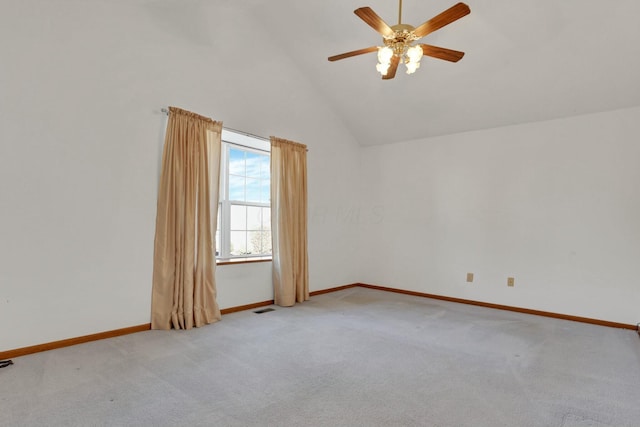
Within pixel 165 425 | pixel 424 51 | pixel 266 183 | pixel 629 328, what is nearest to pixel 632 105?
pixel 629 328

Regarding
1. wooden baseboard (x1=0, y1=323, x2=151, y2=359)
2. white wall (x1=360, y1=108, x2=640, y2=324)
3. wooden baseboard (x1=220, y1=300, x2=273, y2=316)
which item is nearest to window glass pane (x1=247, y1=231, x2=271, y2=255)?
wooden baseboard (x1=220, y1=300, x2=273, y2=316)

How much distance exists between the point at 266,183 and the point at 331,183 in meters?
1.10

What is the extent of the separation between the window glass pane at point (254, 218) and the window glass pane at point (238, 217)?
2.3 inches

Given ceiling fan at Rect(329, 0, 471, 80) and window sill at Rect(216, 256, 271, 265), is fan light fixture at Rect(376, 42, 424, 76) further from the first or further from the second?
window sill at Rect(216, 256, 271, 265)

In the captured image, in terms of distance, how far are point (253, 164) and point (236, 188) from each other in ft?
1.38

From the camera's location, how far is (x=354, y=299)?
4.75m

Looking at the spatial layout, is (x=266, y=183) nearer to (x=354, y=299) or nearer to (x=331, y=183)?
(x=331, y=183)

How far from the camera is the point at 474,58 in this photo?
369 centimetres

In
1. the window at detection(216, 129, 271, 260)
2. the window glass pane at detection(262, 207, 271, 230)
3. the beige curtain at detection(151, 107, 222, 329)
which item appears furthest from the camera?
the window glass pane at detection(262, 207, 271, 230)

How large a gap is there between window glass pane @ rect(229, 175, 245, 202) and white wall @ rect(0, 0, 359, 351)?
2.26 ft

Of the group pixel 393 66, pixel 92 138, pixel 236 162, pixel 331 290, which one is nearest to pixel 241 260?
pixel 236 162

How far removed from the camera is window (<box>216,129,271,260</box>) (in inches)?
163

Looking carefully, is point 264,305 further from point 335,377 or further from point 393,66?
point 393,66

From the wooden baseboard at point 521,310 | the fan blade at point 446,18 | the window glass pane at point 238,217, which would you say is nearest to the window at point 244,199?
the window glass pane at point 238,217
